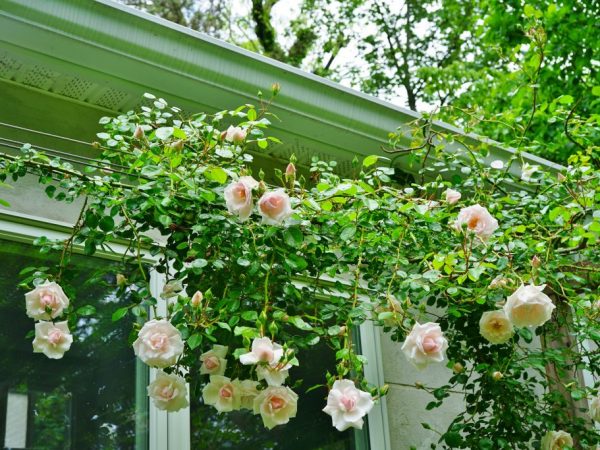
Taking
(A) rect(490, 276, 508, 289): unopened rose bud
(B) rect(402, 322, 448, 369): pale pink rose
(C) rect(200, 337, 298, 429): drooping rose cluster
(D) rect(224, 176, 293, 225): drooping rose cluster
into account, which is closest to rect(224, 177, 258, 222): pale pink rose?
(D) rect(224, 176, 293, 225): drooping rose cluster

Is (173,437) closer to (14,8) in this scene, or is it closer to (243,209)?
(243,209)

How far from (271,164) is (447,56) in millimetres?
11616

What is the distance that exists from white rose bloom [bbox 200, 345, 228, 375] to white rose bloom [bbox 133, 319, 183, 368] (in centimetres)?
16

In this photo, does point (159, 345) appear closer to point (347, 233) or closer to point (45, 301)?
point (45, 301)

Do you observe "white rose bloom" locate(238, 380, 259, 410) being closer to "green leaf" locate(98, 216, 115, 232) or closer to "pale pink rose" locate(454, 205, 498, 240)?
"green leaf" locate(98, 216, 115, 232)

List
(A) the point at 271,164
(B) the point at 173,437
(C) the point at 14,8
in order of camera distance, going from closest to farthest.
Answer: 1. (C) the point at 14,8
2. (B) the point at 173,437
3. (A) the point at 271,164

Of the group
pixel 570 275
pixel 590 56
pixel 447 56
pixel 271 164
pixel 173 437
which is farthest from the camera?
pixel 447 56

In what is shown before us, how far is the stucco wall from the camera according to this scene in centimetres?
335

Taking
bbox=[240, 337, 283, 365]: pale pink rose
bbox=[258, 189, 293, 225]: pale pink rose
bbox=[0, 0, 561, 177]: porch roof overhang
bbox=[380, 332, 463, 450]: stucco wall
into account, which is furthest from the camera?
bbox=[380, 332, 463, 450]: stucco wall

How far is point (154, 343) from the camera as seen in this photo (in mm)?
2000

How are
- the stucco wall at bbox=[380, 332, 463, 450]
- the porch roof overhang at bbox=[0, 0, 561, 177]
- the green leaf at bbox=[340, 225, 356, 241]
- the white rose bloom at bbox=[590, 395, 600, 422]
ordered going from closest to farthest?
the green leaf at bbox=[340, 225, 356, 241] → the porch roof overhang at bbox=[0, 0, 561, 177] → the white rose bloom at bbox=[590, 395, 600, 422] → the stucco wall at bbox=[380, 332, 463, 450]

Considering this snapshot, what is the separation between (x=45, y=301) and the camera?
2104mm

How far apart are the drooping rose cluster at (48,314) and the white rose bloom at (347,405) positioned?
0.77 m

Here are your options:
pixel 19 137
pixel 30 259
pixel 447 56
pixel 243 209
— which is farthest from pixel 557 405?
pixel 447 56
